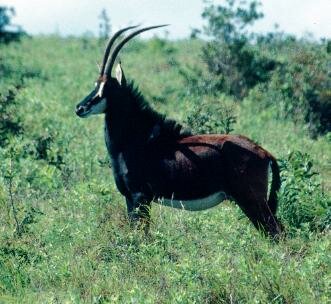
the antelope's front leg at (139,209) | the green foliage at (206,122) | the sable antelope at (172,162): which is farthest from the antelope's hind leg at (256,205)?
the green foliage at (206,122)

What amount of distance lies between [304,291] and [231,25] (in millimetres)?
12251

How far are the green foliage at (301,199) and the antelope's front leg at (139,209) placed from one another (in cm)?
137

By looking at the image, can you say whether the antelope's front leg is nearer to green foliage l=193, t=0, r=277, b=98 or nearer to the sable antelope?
the sable antelope

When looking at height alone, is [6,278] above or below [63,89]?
above

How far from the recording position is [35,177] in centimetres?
1141

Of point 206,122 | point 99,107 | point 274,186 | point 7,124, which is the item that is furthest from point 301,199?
point 7,124

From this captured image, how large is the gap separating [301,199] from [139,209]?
1610 millimetres

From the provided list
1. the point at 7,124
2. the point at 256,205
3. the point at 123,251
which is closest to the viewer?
the point at 123,251

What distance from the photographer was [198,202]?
888 centimetres

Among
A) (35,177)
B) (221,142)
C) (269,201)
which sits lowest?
(35,177)

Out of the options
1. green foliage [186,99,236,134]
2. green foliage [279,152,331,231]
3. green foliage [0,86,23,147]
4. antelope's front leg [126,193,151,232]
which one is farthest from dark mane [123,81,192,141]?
green foliage [0,86,23,147]

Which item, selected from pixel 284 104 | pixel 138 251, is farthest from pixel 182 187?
pixel 284 104

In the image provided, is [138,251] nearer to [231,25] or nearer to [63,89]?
[231,25]

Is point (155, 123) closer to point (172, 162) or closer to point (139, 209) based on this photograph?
point (172, 162)
